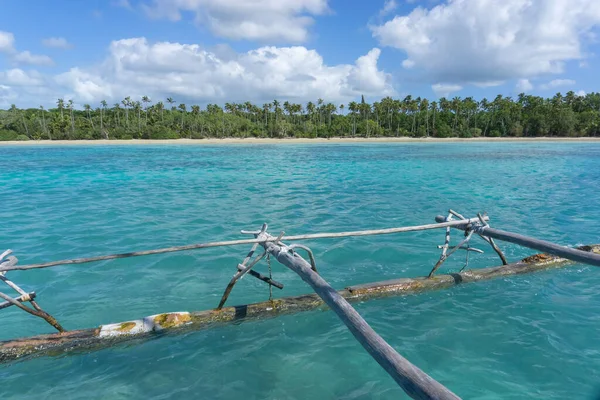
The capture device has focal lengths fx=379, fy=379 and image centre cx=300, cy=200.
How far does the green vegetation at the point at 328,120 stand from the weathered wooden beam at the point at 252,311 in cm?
8324

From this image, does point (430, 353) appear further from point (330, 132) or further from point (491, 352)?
point (330, 132)

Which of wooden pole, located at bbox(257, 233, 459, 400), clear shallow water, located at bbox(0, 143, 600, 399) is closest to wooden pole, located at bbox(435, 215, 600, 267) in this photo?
clear shallow water, located at bbox(0, 143, 600, 399)

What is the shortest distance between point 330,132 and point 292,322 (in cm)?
9237

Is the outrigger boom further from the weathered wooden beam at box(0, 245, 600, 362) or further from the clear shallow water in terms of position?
the clear shallow water

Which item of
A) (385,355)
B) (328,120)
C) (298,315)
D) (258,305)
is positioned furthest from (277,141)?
(385,355)

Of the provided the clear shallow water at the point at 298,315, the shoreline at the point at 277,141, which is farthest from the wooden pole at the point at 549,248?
the shoreline at the point at 277,141

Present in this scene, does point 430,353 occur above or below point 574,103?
below

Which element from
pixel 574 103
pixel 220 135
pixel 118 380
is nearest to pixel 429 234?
pixel 118 380

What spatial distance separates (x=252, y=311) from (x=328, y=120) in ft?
349

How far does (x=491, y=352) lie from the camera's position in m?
5.50

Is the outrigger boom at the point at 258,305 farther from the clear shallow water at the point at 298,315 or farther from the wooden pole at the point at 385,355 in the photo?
the clear shallow water at the point at 298,315

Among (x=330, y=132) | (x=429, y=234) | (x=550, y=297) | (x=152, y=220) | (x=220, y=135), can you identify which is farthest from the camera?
(x=330, y=132)

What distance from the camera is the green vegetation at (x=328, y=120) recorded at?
84875 millimetres

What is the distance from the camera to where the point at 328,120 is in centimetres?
10912
